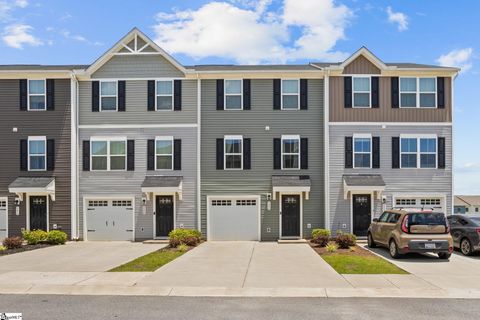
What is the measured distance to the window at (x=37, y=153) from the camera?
2412 cm

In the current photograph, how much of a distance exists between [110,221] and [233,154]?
7262 mm

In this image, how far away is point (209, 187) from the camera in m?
23.9

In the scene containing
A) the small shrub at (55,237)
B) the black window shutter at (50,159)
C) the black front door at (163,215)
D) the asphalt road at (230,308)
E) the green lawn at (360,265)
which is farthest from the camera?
→ the black window shutter at (50,159)

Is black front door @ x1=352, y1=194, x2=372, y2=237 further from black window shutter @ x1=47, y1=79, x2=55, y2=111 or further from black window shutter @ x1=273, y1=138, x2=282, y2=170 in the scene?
black window shutter @ x1=47, y1=79, x2=55, y2=111

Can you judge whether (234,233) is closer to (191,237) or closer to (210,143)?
(191,237)

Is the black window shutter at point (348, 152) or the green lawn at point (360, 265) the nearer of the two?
the green lawn at point (360, 265)

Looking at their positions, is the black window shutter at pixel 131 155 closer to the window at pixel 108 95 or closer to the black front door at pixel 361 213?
the window at pixel 108 95

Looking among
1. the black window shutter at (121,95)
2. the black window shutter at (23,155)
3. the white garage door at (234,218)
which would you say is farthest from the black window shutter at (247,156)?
the black window shutter at (23,155)

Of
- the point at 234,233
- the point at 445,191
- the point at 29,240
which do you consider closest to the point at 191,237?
the point at 234,233

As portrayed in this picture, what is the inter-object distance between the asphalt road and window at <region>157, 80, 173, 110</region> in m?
14.7

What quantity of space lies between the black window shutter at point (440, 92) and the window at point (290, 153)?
24.4 ft

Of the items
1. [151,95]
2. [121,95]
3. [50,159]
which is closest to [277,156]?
[151,95]

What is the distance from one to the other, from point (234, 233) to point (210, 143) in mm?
4793

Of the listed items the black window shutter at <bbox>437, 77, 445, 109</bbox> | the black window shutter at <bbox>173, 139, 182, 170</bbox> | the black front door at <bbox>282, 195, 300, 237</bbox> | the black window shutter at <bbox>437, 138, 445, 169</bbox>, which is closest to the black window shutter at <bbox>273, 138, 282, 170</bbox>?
the black front door at <bbox>282, 195, 300, 237</bbox>
